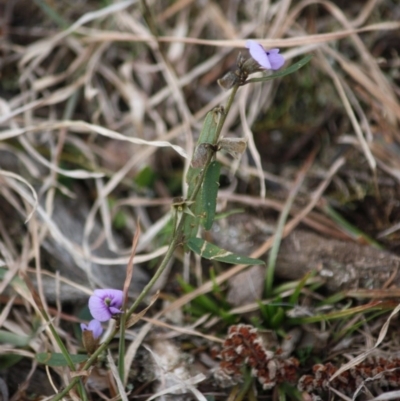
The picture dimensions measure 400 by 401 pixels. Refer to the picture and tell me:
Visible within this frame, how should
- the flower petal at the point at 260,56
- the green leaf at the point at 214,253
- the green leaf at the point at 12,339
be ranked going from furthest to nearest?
the green leaf at the point at 12,339 < the green leaf at the point at 214,253 < the flower petal at the point at 260,56

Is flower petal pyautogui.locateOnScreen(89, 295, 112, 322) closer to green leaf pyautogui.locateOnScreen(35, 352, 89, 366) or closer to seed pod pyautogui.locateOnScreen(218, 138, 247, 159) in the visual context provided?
green leaf pyautogui.locateOnScreen(35, 352, 89, 366)

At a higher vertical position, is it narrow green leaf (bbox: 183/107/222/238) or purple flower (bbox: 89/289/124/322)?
narrow green leaf (bbox: 183/107/222/238)

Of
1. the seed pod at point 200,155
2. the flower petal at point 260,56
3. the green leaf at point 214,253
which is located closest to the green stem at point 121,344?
the green leaf at point 214,253

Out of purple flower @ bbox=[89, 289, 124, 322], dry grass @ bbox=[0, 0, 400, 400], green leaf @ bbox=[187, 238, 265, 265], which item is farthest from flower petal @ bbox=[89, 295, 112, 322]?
dry grass @ bbox=[0, 0, 400, 400]

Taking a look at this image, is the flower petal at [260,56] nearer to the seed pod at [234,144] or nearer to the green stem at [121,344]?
the seed pod at [234,144]

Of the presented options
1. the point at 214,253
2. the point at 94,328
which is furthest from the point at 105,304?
the point at 214,253

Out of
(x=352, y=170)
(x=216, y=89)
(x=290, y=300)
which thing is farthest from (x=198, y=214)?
(x=216, y=89)
